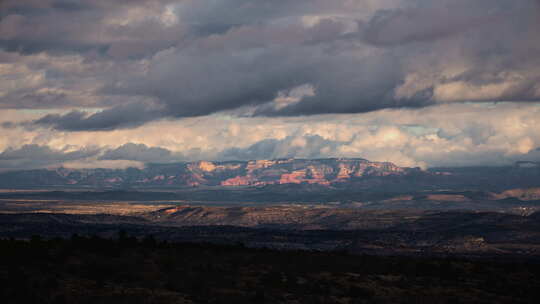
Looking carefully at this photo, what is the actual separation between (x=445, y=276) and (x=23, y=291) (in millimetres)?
50955

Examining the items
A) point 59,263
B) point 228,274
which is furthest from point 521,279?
point 59,263

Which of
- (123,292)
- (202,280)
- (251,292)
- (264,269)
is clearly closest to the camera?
(123,292)

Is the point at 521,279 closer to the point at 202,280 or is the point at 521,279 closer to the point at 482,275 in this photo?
the point at 482,275

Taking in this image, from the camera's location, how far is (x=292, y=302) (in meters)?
62.8

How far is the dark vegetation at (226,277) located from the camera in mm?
60531

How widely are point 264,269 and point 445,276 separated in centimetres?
2252

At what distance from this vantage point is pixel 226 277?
73.4 metres

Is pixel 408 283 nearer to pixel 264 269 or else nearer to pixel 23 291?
pixel 264 269

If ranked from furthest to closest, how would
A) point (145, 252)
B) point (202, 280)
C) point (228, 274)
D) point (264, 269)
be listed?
point (145, 252) < point (264, 269) < point (228, 274) < point (202, 280)

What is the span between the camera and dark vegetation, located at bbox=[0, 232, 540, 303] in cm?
6053

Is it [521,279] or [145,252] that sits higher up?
[145,252]

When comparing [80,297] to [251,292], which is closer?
[80,297]

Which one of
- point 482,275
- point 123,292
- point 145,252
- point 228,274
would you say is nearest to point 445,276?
point 482,275

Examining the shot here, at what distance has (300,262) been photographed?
90.2 metres
